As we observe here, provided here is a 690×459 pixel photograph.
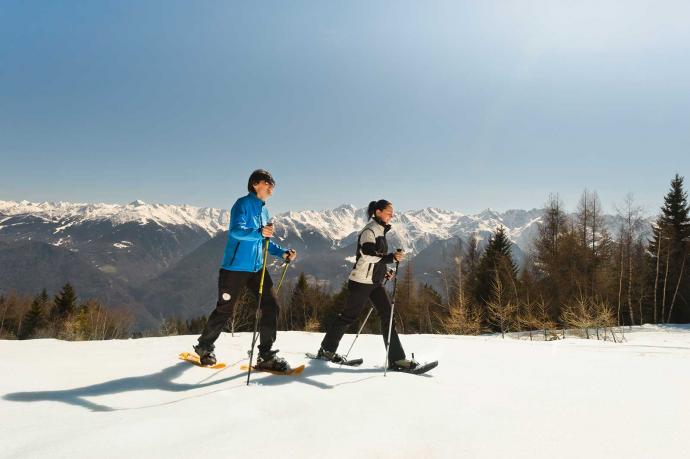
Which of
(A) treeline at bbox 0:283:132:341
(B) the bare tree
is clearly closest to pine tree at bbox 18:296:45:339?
(A) treeline at bbox 0:283:132:341

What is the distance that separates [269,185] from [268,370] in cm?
219

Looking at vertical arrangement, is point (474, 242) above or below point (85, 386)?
above

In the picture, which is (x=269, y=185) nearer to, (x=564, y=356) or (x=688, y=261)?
(x=564, y=356)

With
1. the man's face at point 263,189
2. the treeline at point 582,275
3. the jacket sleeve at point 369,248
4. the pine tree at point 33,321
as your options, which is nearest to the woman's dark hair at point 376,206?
the jacket sleeve at point 369,248

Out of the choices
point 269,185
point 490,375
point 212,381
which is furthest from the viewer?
point 269,185

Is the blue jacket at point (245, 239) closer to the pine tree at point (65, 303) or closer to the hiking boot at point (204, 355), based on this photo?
the hiking boot at point (204, 355)

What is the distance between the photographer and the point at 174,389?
11.7 ft

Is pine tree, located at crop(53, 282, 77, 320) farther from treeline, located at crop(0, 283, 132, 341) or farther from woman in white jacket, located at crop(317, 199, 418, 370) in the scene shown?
woman in white jacket, located at crop(317, 199, 418, 370)

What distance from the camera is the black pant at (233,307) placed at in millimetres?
4391

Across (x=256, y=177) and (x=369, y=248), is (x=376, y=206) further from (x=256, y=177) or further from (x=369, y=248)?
(x=256, y=177)

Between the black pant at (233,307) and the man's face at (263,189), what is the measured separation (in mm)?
960

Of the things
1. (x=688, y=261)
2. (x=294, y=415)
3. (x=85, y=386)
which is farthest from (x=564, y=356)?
(x=688, y=261)

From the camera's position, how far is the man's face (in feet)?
15.1

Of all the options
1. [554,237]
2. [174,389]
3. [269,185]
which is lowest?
[174,389]
